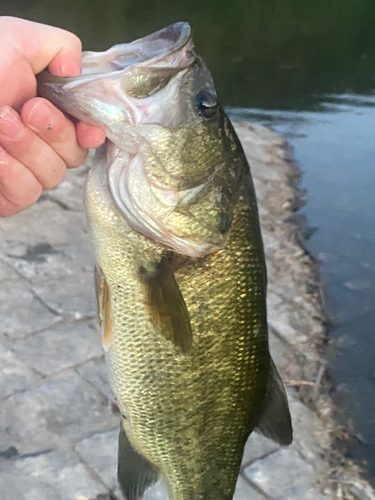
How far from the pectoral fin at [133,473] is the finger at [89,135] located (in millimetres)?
897

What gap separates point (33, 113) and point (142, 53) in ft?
1.05

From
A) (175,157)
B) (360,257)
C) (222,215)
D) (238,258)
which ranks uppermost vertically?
(175,157)

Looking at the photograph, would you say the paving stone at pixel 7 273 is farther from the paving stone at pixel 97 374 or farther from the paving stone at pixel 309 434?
the paving stone at pixel 309 434

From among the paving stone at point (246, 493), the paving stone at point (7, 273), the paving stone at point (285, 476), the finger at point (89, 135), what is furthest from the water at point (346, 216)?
the finger at point (89, 135)

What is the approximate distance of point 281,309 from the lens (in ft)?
12.8

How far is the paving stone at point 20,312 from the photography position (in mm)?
3268

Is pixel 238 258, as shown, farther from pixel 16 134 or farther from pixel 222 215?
pixel 16 134

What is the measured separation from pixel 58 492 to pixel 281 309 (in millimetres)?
2117

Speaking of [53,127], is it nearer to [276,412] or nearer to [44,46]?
[44,46]

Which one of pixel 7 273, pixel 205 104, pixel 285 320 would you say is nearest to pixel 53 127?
pixel 205 104

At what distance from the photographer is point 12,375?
294 centimetres

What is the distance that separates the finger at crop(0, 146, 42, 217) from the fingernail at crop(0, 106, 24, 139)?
0.34 feet

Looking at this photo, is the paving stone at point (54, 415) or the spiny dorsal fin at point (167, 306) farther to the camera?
the paving stone at point (54, 415)

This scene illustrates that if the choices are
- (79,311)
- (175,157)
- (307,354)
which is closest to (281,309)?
(307,354)
